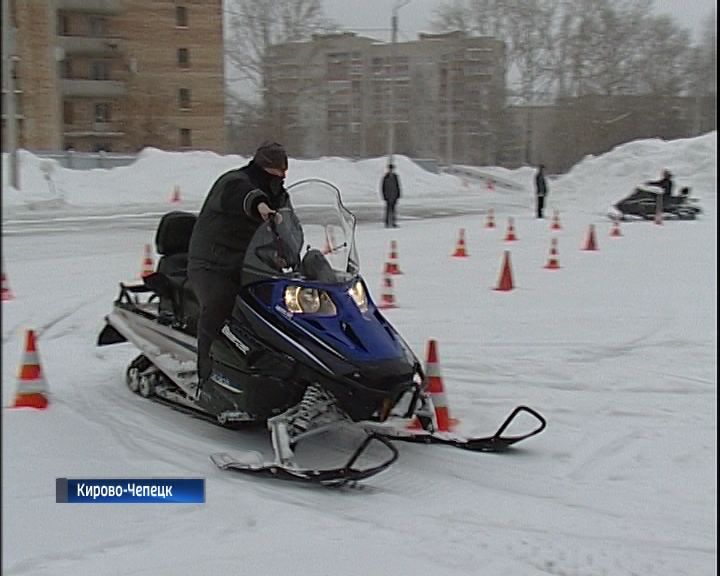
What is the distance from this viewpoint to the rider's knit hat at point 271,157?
5656mm

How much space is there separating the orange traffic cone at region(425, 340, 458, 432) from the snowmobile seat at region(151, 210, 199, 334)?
1.59 m

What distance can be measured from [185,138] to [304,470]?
127 ft

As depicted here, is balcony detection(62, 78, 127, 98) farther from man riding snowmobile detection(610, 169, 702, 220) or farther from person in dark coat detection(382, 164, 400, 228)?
man riding snowmobile detection(610, 169, 702, 220)

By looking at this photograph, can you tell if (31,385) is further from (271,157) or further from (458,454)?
(458,454)

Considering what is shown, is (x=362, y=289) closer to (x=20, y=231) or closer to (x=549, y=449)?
(x=549, y=449)

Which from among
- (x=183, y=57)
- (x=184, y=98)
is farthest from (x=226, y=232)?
(x=184, y=98)

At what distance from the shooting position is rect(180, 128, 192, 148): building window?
4169cm

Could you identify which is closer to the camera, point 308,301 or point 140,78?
point 308,301

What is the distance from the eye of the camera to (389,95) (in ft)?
147

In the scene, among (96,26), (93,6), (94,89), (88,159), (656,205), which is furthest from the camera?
(94,89)

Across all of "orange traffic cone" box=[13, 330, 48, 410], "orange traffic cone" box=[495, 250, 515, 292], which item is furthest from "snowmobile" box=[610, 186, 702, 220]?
"orange traffic cone" box=[13, 330, 48, 410]

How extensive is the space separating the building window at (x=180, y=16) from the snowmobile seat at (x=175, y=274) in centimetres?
3263

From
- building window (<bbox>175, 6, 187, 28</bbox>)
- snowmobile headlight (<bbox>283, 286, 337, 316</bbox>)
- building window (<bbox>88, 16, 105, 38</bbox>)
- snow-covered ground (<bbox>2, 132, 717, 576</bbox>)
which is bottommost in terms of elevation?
snow-covered ground (<bbox>2, 132, 717, 576</bbox>)

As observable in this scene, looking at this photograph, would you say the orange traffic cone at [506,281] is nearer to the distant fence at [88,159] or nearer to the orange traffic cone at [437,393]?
the orange traffic cone at [437,393]
